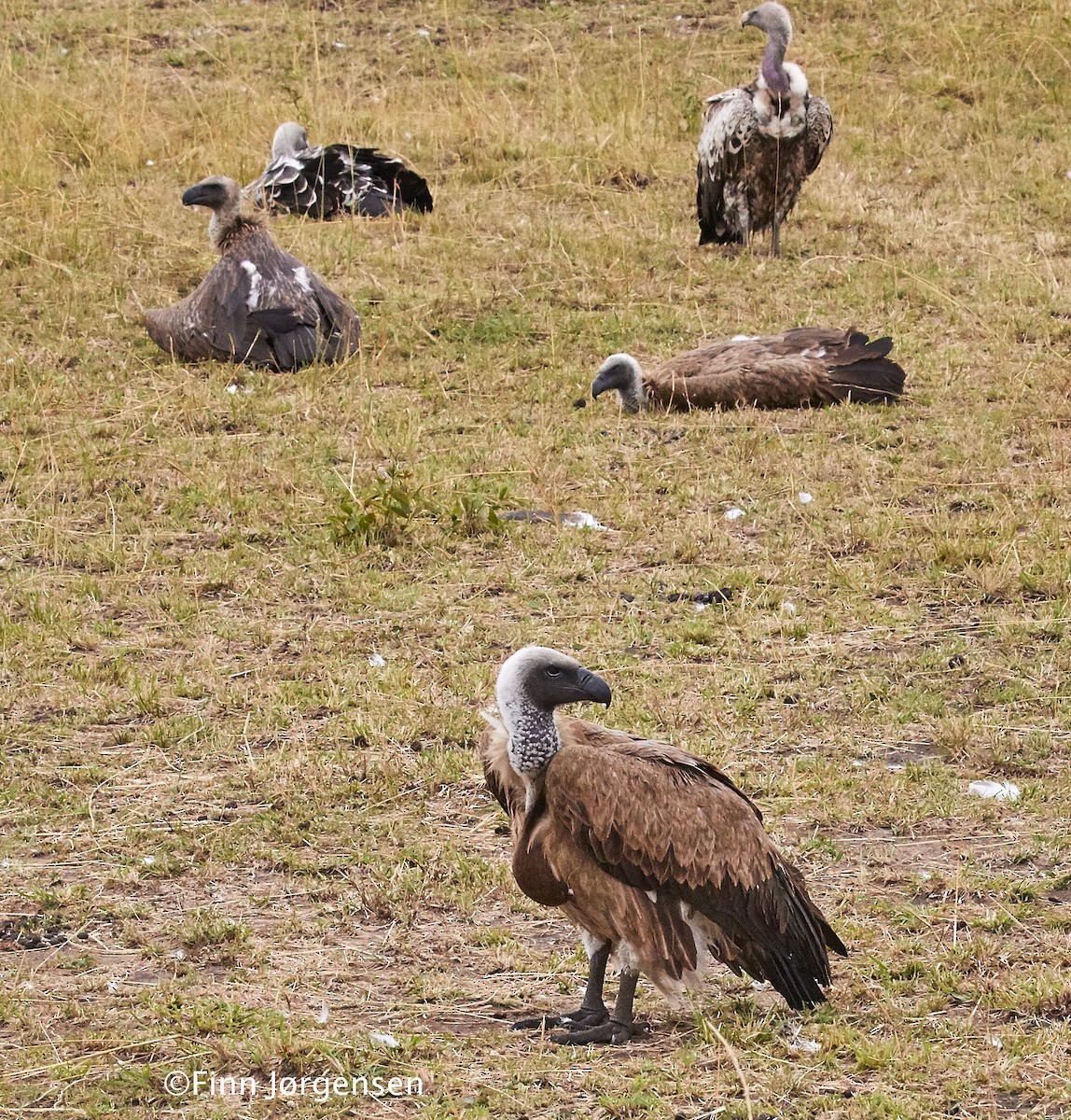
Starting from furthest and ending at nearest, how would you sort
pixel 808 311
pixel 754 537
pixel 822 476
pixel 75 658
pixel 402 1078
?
1. pixel 808 311
2. pixel 822 476
3. pixel 754 537
4. pixel 75 658
5. pixel 402 1078

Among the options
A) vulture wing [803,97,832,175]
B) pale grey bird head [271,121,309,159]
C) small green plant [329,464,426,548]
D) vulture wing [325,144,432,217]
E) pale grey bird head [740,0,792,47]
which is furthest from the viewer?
pale grey bird head [271,121,309,159]

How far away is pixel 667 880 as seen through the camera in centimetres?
392

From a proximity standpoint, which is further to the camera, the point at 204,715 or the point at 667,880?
the point at 204,715

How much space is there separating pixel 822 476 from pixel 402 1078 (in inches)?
175

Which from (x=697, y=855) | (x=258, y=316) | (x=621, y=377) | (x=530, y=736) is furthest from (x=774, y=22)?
(x=697, y=855)

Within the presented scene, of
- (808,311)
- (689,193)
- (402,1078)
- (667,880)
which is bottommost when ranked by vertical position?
(402,1078)

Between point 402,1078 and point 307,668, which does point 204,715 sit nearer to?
point 307,668

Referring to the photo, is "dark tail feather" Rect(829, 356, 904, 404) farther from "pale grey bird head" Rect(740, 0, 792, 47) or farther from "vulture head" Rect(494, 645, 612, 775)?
"vulture head" Rect(494, 645, 612, 775)

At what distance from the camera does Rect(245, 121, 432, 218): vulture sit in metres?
11.3

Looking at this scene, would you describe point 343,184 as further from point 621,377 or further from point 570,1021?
point 570,1021

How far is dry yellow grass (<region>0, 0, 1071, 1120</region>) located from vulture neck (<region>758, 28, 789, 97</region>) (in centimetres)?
101

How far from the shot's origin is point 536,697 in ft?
13.1

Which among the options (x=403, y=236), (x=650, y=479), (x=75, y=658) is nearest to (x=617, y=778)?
(x=75, y=658)

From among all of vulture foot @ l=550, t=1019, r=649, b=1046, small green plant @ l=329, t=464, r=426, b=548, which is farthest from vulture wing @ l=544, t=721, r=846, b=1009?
small green plant @ l=329, t=464, r=426, b=548
